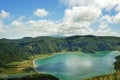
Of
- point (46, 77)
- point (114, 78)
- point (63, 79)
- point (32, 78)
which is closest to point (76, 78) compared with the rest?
point (63, 79)

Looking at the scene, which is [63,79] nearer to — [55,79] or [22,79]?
[55,79]

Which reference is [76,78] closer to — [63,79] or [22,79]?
[63,79]

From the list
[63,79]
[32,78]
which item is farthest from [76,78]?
[32,78]

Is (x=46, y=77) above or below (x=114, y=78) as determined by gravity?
below

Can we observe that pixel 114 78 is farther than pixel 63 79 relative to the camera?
No

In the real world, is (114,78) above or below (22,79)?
above

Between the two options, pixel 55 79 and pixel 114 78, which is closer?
pixel 114 78

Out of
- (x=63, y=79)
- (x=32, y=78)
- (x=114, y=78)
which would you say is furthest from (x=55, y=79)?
(x=114, y=78)

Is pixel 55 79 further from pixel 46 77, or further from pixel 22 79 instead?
pixel 22 79
